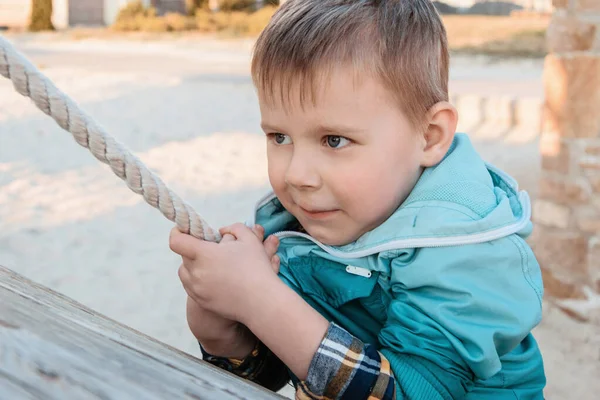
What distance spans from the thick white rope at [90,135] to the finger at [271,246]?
146 mm

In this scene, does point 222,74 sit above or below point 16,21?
above

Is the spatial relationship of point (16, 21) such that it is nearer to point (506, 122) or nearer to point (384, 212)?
point (506, 122)

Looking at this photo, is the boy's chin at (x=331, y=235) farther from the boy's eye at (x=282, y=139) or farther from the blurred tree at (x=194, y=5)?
the blurred tree at (x=194, y=5)

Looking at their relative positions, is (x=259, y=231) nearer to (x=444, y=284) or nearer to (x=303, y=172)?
(x=303, y=172)

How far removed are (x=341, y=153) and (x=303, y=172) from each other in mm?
77

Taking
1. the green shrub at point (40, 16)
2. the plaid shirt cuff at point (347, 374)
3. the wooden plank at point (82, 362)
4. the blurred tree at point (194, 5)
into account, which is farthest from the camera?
the blurred tree at point (194, 5)

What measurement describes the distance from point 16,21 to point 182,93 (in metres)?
13.7

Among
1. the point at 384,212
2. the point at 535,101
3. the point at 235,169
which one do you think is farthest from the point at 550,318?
the point at 535,101

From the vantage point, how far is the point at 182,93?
9.70 meters

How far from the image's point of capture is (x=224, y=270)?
4.25 ft

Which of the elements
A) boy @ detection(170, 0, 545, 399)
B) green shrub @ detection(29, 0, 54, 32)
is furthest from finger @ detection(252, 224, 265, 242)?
green shrub @ detection(29, 0, 54, 32)

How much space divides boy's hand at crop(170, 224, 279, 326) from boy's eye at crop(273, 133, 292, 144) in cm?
19

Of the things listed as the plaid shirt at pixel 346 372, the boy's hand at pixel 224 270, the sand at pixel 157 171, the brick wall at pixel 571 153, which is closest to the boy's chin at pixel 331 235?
the boy's hand at pixel 224 270

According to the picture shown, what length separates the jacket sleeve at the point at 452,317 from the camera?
123cm
